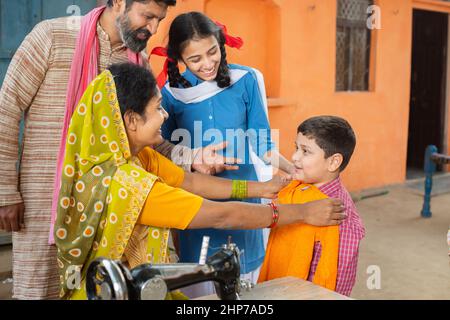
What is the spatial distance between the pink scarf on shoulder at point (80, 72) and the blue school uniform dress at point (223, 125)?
0.49 m

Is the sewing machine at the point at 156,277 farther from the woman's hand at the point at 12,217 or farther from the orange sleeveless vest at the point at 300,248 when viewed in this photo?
the woman's hand at the point at 12,217

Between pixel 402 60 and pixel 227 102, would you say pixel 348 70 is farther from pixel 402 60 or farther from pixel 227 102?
pixel 227 102

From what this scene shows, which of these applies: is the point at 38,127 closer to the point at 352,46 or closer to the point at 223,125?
the point at 223,125

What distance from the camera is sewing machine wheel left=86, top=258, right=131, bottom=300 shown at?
1.36m

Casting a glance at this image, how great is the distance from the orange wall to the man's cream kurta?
277cm

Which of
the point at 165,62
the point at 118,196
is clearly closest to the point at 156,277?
the point at 118,196

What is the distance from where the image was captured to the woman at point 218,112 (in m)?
2.63

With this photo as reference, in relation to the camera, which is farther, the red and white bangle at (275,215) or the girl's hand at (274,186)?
the girl's hand at (274,186)

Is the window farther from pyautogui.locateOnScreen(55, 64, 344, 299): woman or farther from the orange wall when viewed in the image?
pyautogui.locateOnScreen(55, 64, 344, 299): woman

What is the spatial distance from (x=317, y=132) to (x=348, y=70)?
5.54m

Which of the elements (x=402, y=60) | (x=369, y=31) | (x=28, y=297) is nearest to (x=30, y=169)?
(x=28, y=297)

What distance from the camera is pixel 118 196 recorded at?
1.79 meters

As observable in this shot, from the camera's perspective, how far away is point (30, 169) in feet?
7.76

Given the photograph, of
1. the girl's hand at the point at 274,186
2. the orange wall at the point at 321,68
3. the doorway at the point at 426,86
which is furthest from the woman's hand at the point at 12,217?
the doorway at the point at 426,86
